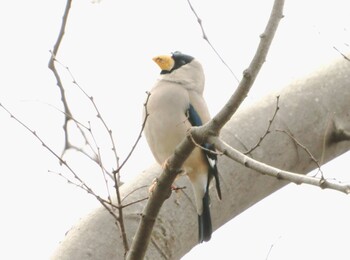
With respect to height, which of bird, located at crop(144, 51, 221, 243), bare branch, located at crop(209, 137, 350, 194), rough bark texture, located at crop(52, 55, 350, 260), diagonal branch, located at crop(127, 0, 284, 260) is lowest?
bare branch, located at crop(209, 137, 350, 194)

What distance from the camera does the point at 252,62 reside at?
114 inches

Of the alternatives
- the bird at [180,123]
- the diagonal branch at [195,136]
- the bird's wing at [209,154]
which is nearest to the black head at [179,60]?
the bird at [180,123]

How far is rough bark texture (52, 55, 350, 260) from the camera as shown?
3.89 meters

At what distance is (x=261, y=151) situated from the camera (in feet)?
13.2

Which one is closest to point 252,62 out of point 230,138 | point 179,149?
point 179,149

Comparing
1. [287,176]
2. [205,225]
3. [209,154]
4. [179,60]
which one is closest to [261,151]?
[209,154]

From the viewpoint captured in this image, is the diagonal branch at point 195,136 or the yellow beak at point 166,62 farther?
the yellow beak at point 166,62

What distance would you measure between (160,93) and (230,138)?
478 mm

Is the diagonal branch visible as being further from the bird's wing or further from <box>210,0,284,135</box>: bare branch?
the bird's wing

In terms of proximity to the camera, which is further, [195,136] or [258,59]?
[195,136]

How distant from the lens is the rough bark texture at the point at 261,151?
389 cm

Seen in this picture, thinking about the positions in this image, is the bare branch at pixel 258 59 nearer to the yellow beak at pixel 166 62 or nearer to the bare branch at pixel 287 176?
the bare branch at pixel 287 176

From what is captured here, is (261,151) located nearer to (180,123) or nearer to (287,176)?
(180,123)

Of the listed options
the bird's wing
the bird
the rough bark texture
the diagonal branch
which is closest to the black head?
the bird
